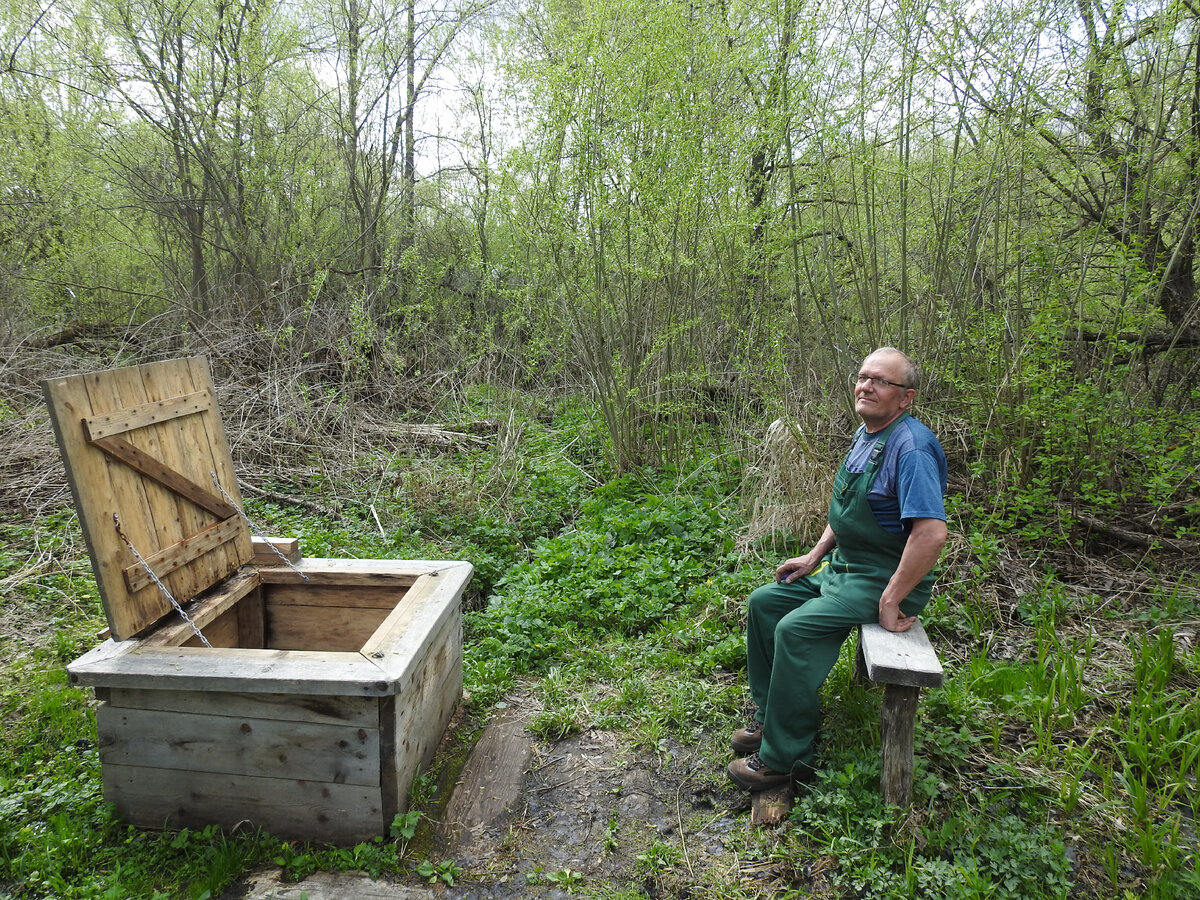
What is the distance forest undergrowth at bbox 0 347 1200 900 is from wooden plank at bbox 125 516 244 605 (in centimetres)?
88

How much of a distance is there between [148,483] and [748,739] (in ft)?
8.58

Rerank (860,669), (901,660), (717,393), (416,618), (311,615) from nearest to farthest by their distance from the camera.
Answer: (901,660) → (416,618) → (860,669) → (311,615) → (717,393)

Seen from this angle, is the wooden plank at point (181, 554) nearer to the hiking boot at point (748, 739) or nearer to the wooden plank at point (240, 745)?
the wooden plank at point (240, 745)

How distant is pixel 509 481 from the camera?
19.6 feet

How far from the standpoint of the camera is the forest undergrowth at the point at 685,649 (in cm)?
236

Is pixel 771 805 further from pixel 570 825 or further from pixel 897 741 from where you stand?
pixel 570 825

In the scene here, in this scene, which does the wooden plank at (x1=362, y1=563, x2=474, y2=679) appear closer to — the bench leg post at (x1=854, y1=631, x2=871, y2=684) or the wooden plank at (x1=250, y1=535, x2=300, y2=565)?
the wooden plank at (x1=250, y1=535, x2=300, y2=565)

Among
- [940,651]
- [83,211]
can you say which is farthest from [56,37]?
[940,651]

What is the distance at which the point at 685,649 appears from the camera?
3.84 m

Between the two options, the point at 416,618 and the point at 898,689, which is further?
the point at 416,618

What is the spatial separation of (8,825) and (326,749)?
126cm

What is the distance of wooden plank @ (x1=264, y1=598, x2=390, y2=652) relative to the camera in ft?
11.3

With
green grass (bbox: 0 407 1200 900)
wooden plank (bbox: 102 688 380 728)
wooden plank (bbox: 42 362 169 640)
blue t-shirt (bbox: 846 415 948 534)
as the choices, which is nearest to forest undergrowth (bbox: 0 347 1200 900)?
green grass (bbox: 0 407 1200 900)

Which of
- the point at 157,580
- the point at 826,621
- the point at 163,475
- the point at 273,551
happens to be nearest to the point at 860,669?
the point at 826,621
